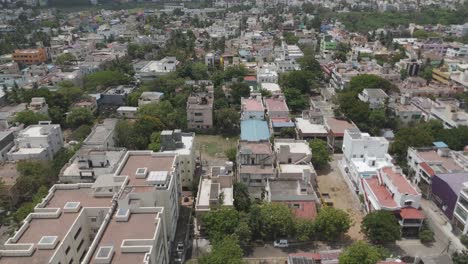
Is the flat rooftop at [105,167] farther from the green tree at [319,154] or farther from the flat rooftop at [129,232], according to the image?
the green tree at [319,154]

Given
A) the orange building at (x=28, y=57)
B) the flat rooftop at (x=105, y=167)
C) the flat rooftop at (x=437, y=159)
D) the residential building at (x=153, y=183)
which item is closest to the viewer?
the residential building at (x=153, y=183)

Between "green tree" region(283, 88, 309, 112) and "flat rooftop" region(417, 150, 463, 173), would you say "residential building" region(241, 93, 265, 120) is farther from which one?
"flat rooftop" region(417, 150, 463, 173)

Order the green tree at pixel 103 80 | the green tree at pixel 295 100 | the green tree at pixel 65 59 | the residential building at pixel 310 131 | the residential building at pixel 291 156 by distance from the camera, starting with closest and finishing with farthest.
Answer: the residential building at pixel 291 156 < the residential building at pixel 310 131 < the green tree at pixel 295 100 < the green tree at pixel 103 80 < the green tree at pixel 65 59

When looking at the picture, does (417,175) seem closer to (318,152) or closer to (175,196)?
(318,152)

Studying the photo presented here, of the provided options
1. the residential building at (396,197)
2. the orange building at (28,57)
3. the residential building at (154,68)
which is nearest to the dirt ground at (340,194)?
the residential building at (396,197)

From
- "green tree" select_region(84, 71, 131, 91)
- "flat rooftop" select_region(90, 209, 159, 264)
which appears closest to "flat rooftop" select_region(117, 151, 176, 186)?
"flat rooftop" select_region(90, 209, 159, 264)

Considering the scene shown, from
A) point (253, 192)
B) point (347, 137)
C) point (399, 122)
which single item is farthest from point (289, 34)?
point (253, 192)
